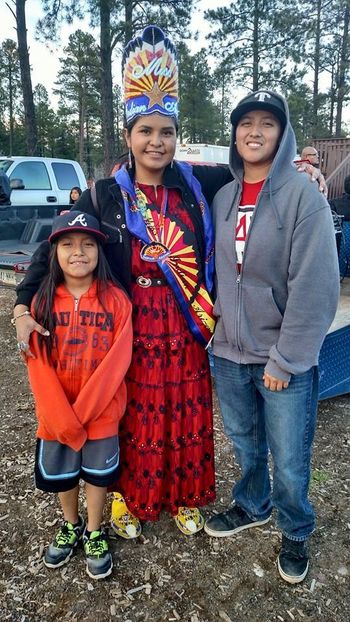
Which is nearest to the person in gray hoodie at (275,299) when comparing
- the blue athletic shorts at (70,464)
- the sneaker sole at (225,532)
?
the sneaker sole at (225,532)

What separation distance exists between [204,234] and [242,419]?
2.91 feet

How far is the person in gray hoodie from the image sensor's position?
5.75ft

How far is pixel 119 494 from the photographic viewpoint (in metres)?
2.51

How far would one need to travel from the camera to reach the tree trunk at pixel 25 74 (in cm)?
1301

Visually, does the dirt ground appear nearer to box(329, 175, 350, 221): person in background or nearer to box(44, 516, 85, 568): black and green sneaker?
box(44, 516, 85, 568): black and green sneaker

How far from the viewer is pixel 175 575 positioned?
7.20 ft

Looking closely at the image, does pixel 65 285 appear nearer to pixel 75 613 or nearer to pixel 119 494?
pixel 119 494

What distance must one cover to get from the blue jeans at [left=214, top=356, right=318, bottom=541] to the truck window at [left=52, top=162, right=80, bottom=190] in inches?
332

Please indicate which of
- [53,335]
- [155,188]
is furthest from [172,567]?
[155,188]

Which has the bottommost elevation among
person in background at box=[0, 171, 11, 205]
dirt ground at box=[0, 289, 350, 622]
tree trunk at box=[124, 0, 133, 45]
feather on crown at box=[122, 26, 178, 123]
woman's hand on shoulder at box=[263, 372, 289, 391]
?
dirt ground at box=[0, 289, 350, 622]

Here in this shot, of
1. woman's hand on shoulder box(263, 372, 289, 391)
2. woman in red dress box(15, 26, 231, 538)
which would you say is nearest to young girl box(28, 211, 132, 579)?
woman in red dress box(15, 26, 231, 538)

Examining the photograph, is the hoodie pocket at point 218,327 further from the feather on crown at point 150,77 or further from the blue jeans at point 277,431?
the feather on crown at point 150,77

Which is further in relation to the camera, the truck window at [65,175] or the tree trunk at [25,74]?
the tree trunk at [25,74]

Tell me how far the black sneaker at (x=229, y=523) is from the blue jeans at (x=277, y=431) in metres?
0.16
